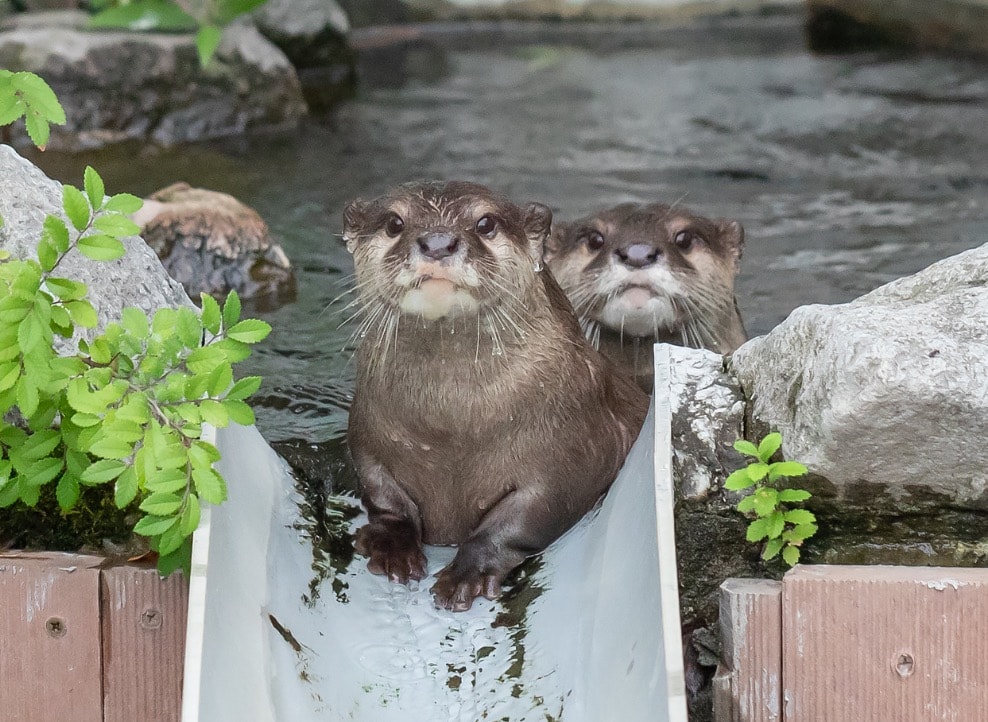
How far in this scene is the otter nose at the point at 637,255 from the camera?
12.6ft

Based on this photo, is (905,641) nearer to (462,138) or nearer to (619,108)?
(462,138)

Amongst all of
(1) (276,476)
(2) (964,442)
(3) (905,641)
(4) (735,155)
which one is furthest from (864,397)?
(4) (735,155)

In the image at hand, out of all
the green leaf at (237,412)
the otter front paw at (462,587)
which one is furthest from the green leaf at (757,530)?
the green leaf at (237,412)

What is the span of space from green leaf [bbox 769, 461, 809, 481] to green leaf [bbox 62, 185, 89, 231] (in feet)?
3.63

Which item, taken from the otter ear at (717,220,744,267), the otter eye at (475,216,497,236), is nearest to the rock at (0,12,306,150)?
the otter ear at (717,220,744,267)

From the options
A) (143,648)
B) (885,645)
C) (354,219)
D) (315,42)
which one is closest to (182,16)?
(315,42)

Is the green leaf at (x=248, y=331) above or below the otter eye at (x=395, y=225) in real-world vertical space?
below

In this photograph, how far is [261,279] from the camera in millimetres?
5109

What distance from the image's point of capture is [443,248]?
255 cm

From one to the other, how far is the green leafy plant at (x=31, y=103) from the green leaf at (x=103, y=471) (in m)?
0.52

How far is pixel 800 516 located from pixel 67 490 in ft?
3.84

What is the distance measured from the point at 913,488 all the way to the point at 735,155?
4914mm

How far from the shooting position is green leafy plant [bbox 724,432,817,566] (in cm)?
220

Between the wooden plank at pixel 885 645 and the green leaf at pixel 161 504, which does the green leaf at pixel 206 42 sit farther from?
the wooden plank at pixel 885 645
